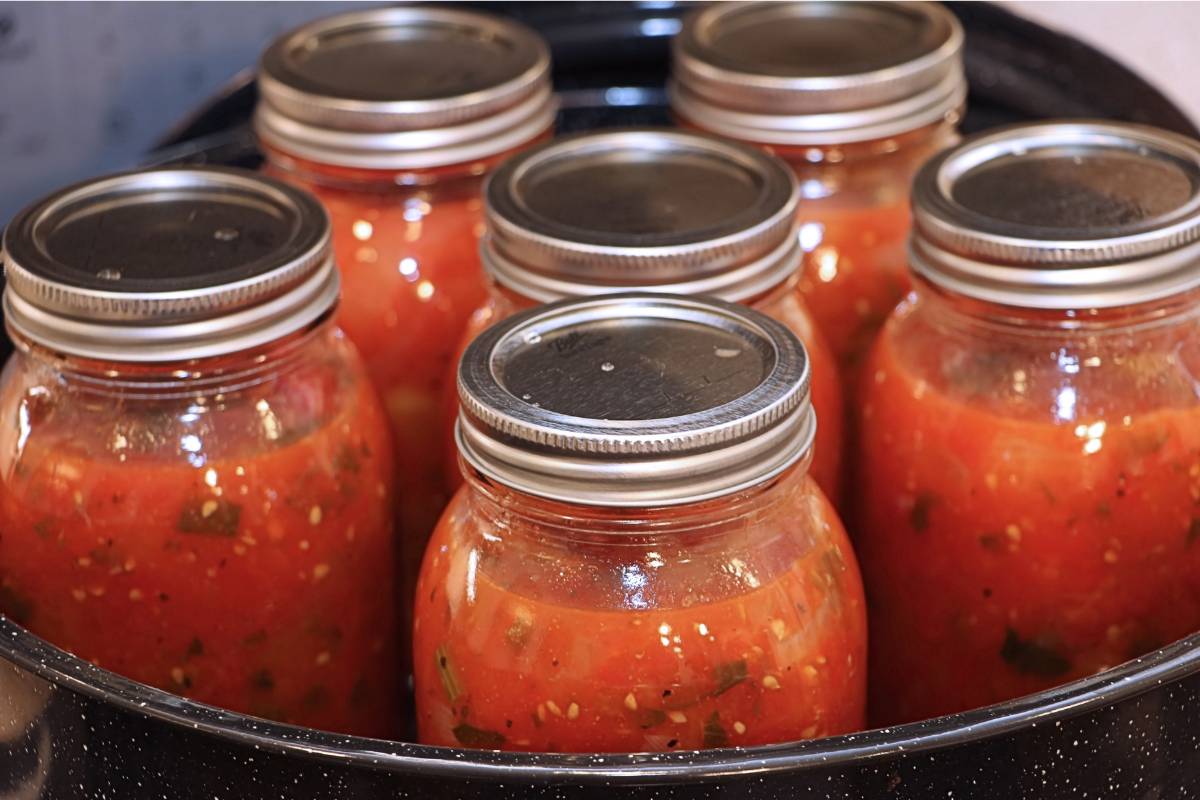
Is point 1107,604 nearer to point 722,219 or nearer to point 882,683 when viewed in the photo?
point 882,683

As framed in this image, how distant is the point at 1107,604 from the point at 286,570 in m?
0.35

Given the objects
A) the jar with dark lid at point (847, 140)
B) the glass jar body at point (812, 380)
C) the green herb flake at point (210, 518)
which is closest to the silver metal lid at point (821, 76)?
the jar with dark lid at point (847, 140)

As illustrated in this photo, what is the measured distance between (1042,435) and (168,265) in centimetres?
37

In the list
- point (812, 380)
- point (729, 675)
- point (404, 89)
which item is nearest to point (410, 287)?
point (404, 89)

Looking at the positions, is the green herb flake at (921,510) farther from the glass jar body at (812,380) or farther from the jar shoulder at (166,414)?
the jar shoulder at (166,414)

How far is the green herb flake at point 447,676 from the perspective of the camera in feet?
1.84

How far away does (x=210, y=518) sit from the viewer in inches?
24.4

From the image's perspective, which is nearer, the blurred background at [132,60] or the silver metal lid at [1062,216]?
the silver metal lid at [1062,216]

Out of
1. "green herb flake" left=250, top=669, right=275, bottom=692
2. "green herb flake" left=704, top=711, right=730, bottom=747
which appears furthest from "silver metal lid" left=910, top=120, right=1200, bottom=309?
"green herb flake" left=250, top=669, right=275, bottom=692

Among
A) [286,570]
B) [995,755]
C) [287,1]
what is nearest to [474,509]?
[286,570]

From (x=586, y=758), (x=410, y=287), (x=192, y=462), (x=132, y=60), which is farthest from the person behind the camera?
(x=132, y=60)

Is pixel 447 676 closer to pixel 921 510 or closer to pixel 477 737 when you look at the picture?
pixel 477 737

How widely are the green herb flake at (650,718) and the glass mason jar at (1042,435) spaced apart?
18 cm

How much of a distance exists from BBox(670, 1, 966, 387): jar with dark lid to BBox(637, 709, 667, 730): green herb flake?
1.00 ft
